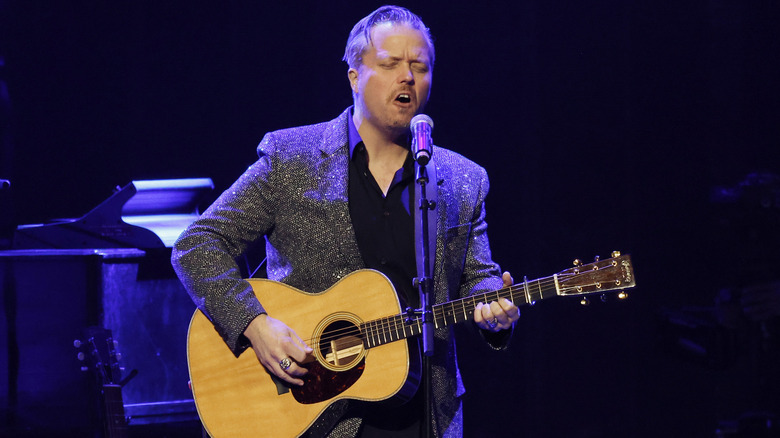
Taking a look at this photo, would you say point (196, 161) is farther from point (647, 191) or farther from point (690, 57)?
point (690, 57)

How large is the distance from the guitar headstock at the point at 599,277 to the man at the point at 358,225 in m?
0.28

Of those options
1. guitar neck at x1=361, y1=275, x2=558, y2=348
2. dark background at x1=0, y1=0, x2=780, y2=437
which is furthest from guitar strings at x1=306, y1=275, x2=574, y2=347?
dark background at x1=0, y1=0, x2=780, y2=437

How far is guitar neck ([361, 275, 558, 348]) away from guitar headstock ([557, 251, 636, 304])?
15 centimetres

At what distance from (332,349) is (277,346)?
0.68 feet

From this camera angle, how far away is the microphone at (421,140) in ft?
8.11

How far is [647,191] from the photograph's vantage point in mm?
5188

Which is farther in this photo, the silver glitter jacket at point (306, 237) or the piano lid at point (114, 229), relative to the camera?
the piano lid at point (114, 229)

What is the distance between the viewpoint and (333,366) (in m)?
2.80

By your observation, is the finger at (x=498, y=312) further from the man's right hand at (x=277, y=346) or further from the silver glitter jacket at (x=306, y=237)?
the man's right hand at (x=277, y=346)

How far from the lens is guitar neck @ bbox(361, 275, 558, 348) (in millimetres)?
2668

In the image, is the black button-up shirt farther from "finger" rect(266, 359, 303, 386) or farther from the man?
"finger" rect(266, 359, 303, 386)

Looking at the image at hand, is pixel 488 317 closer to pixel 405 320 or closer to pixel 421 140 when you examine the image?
pixel 405 320

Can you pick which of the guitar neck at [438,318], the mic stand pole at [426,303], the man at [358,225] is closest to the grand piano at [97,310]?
the man at [358,225]

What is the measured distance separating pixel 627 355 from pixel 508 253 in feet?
3.52
